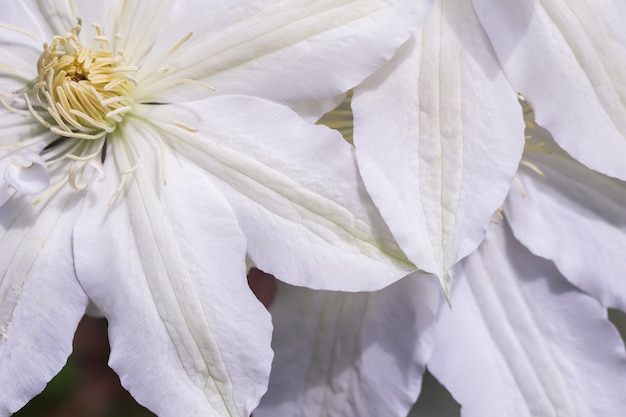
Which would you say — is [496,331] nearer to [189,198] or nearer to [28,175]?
[189,198]

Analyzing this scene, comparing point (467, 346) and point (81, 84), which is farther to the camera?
point (467, 346)

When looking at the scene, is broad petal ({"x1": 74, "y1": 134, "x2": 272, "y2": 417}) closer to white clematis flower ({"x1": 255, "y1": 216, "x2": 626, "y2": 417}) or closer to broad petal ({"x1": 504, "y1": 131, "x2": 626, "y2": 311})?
white clematis flower ({"x1": 255, "y1": 216, "x2": 626, "y2": 417})

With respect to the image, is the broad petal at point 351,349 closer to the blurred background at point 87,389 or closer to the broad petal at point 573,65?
the broad petal at point 573,65

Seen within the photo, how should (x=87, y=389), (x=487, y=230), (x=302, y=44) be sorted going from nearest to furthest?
(x=302, y=44), (x=487, y=230), (x=87, y=389)

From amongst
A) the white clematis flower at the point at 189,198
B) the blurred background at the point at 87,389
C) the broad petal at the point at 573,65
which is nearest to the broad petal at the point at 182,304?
the white clematis flower at the point at 189,198

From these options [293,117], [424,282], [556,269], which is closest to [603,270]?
[556,269]

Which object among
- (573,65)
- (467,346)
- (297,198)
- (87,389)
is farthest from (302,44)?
(87,389)

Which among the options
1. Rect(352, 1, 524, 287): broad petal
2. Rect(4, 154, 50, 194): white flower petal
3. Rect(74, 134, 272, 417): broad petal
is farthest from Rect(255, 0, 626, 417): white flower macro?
Rect(4, 154, 50, 194): white flower petal
